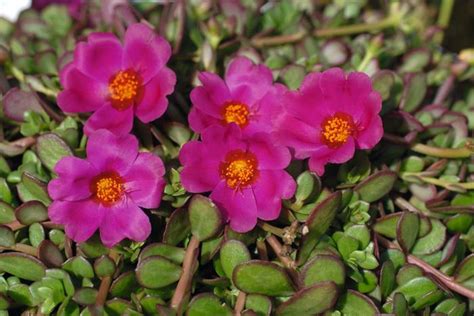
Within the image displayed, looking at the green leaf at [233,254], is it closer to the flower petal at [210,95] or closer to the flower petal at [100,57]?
the flower petal at [210,95]

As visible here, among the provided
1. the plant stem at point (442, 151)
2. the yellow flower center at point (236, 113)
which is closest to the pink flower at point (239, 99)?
the yellow flower center at point (236, 113)

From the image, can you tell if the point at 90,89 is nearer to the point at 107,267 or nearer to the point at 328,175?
the point at 107,267

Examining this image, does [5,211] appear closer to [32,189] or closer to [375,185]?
[32,189]

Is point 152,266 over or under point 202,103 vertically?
under

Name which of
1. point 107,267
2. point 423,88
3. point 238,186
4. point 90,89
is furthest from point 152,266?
point 423,88

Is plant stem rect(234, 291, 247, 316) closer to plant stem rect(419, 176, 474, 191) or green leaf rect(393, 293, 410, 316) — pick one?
green leaf rect(393, 293, 410, 316)
